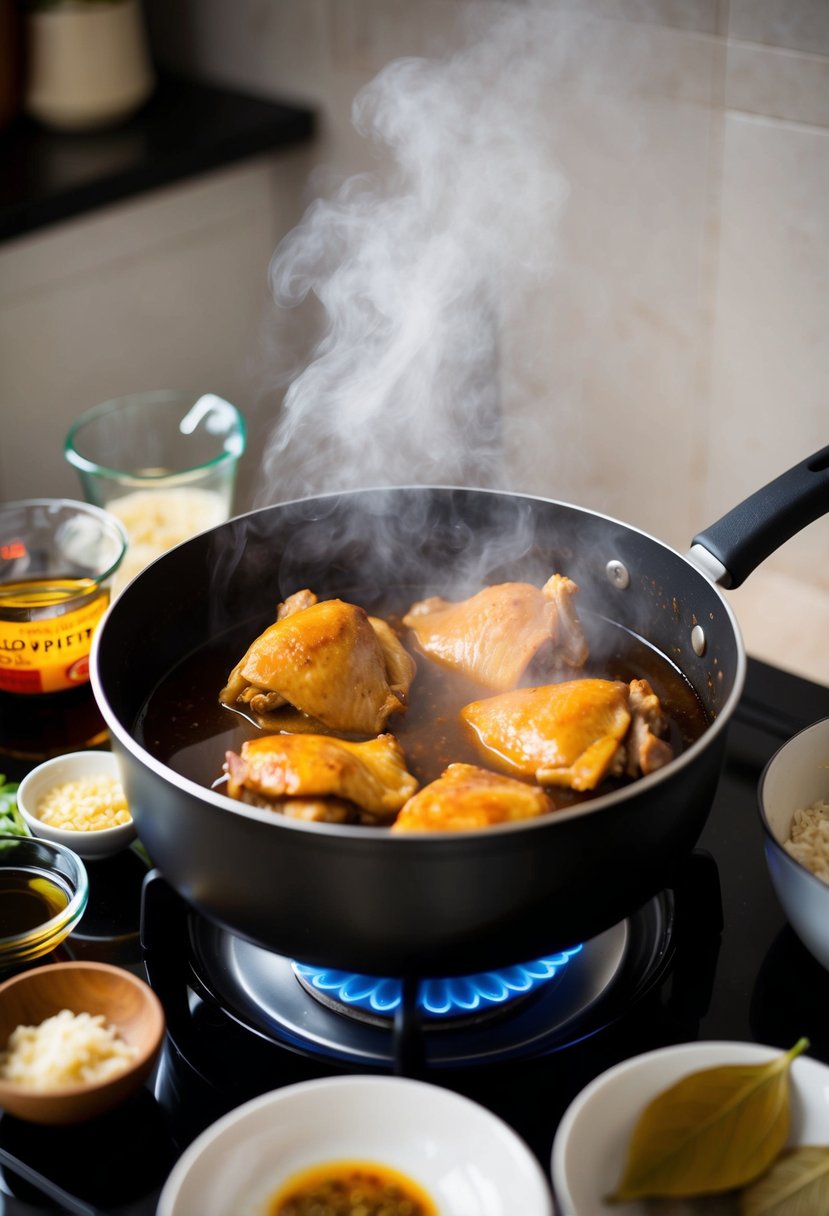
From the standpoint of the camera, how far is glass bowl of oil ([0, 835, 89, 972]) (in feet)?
4.07

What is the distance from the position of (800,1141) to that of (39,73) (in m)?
2.48

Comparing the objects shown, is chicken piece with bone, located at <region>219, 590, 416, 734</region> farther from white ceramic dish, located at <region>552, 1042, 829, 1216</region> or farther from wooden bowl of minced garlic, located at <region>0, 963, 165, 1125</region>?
white ceramic dish, located at <region>552, 1042, 829, 1216</region>

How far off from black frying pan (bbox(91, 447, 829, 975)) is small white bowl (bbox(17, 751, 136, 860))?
0.14m

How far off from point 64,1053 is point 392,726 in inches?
17.7

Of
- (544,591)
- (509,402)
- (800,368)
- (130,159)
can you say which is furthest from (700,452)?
(130,159)

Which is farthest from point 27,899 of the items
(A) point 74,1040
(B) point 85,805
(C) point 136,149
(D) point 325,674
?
(C) point 136,149

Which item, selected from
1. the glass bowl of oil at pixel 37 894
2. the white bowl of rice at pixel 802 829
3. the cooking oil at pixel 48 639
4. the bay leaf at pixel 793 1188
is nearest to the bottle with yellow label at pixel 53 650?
the cooking oil at pixel 48 639

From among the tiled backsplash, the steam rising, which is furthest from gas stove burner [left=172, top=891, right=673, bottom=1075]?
the tiled backsplash

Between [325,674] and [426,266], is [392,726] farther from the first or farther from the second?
[426,266]

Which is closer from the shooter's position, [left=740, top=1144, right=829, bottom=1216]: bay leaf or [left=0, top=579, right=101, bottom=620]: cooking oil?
A: [left=740, top=1144, right=829, bottom=1216]: bay leaf

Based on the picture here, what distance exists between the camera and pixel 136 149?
2590mm

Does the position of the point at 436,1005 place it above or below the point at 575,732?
below

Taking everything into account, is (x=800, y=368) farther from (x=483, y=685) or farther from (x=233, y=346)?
(x=233, y=346)

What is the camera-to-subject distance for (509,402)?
2.65 metres
